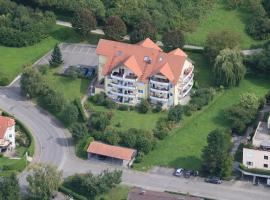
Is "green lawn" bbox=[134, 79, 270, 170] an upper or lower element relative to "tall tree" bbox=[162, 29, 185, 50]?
lower

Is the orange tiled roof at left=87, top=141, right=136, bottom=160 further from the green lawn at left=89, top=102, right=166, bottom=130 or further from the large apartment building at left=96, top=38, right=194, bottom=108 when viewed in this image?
the large apartment building at left=96, top=38, right=194, bottom=108

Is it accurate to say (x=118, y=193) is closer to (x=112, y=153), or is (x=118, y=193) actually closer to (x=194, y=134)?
(x=112, y=153)

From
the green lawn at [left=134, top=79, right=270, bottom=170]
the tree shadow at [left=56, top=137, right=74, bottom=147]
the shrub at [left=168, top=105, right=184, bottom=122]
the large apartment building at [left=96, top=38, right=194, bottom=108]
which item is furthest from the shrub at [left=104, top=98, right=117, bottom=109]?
the green lawn at [left=134, top=79, right=270, bottom=170]

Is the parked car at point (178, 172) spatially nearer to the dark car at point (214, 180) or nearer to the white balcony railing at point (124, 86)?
the dark car at point (214, 180)

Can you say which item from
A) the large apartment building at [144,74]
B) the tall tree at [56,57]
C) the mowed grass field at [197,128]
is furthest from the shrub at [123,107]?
the tall tree at [56,57]

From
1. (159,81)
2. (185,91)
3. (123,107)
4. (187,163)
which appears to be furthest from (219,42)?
(187,163)

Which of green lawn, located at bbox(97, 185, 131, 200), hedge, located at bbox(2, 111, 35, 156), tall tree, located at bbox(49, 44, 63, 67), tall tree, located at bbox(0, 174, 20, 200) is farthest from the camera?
tall tree, located at bbox(49, 44, 63, 67)
